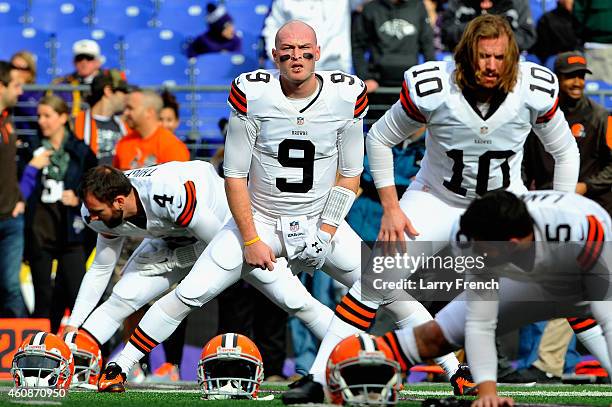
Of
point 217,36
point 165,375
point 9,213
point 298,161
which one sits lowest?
point 165,375

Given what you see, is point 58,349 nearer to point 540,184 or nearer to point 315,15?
point 540,184

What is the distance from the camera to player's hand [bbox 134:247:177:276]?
729 centimetres

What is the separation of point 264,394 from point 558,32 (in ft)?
17.0

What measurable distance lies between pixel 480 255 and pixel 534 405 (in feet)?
3.14

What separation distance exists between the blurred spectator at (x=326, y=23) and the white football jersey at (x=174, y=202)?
11.2 feet

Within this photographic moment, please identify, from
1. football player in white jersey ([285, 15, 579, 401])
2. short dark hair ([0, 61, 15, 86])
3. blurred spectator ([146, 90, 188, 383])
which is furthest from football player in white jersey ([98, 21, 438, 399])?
short dark hair ([0, 61, 15, 86])

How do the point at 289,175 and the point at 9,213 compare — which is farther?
the point at 9,213

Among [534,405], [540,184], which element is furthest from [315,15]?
[534,405]

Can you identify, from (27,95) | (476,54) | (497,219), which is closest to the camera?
(497,219)

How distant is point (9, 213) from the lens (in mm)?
9305

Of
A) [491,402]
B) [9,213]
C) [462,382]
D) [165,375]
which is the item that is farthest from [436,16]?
[491,402]

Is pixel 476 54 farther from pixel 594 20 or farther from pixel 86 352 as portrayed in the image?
pixel 594 20

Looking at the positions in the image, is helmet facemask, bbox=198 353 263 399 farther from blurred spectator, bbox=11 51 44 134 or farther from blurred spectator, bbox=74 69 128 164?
blurred spectator, bbox=11 51 44 134

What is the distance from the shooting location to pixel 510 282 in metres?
4.79
